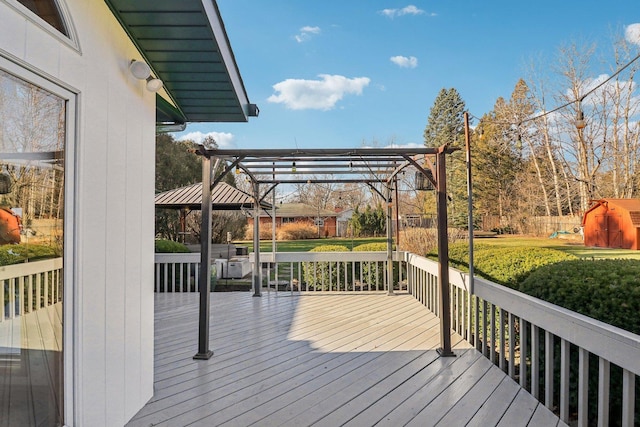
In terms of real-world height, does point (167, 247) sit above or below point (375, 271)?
above

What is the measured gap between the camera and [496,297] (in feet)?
10.3

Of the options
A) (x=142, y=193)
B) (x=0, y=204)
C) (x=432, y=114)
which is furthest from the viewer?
(x=432, y=114)

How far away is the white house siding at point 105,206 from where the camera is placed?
1.69 meters

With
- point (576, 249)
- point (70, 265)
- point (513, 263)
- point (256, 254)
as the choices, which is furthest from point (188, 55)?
point (576, 249)

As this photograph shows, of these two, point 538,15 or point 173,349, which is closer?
point 173,349

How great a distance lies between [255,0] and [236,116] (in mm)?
5097

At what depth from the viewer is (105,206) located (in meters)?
1.97

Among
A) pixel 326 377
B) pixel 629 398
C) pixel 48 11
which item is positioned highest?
pixel 48 11

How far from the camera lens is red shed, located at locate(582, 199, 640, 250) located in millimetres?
13742

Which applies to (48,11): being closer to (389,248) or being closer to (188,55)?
(188,55)

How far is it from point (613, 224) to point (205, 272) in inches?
675

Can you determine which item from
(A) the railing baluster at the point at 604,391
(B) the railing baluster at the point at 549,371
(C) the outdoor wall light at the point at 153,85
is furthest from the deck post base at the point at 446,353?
(C) the outdoor wall light at the point at 153,85

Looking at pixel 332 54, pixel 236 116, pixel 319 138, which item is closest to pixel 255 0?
pixel 236 116

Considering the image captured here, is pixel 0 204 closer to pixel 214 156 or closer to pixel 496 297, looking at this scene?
pixel 214 156
